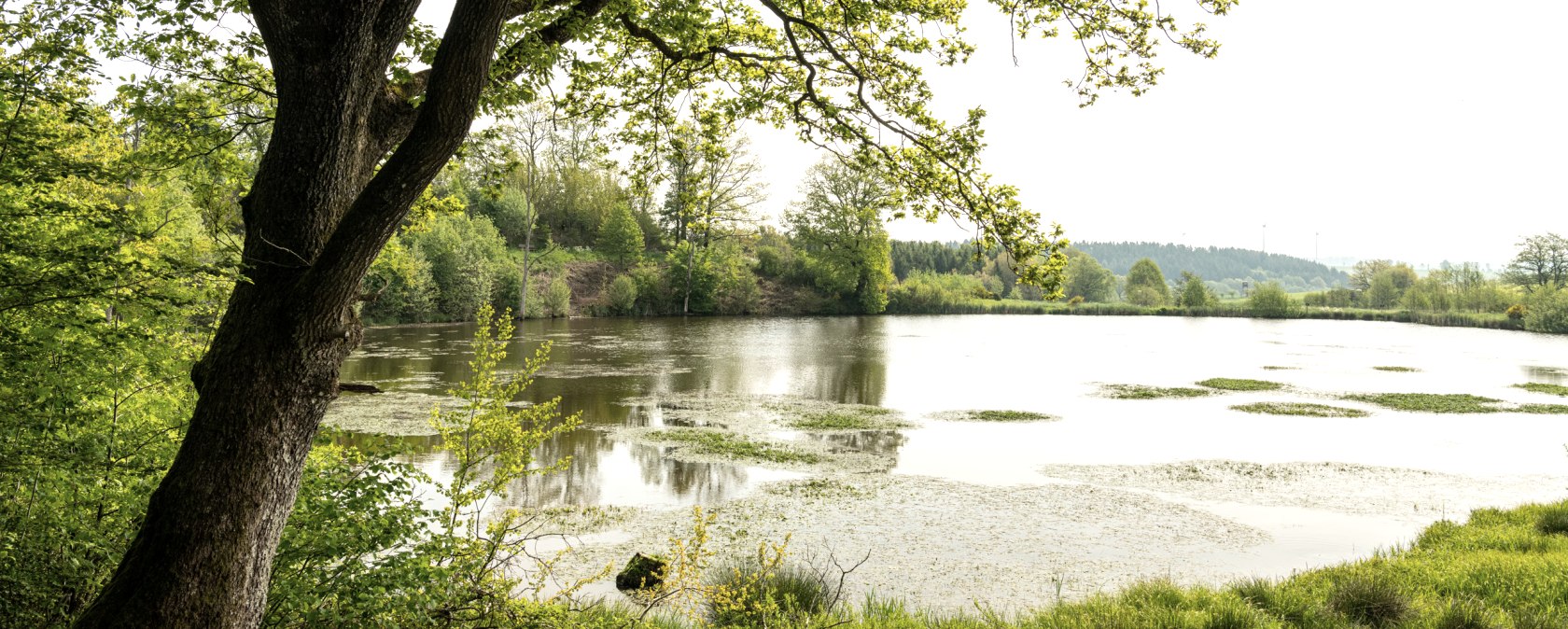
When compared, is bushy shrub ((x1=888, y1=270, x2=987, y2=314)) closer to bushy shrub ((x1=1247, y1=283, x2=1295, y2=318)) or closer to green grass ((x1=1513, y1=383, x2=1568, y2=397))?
bushy shrub ((x1=1247, y1=283, x2=1295, y2=318))

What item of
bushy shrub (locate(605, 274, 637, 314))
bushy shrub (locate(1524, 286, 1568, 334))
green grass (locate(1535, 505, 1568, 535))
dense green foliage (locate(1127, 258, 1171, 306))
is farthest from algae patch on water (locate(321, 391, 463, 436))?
dense green foliage (locate(1127, 258, 1171, 306))

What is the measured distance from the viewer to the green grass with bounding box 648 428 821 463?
11552 mm

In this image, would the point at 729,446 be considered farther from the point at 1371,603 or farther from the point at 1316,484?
the point at 1371,603

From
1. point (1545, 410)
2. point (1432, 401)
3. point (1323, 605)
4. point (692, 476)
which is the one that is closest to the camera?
point (1323, 605)

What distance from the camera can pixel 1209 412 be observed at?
16.5 m

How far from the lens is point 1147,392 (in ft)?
63.6

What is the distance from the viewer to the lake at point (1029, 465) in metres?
7.93

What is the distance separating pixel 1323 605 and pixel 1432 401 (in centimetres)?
1549

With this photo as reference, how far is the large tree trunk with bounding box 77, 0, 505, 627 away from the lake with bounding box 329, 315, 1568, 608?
448 cm

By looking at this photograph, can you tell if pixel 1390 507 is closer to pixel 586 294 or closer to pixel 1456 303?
pixel 586 294

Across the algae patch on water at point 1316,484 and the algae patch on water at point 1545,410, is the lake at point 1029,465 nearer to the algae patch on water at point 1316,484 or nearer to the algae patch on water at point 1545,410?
the algae patch on water at point 1316,484

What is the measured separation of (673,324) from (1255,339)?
25632 millimetres

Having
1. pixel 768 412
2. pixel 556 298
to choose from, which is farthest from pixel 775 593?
pixel 556 298

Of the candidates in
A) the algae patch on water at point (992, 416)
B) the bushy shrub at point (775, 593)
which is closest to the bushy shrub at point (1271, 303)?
the algae patch on water at point (992, 416)
